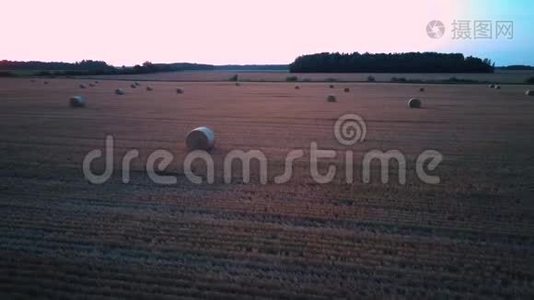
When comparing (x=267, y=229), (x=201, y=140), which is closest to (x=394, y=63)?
(x=201, y=140)

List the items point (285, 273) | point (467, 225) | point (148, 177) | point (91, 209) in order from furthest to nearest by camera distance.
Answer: point (148, 177), point (91, 209), point (467, 225), point (285, 273)

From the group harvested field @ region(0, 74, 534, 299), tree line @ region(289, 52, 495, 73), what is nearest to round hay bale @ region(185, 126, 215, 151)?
harvested field @ region(0, 74, 534, 299)

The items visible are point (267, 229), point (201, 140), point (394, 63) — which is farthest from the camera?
point (394, 63)

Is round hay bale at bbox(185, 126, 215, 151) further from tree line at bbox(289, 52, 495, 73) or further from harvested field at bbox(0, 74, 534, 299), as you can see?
tree line at bbox(289, 52, 495, 73)

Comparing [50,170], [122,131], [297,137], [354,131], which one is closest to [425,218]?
[50,170]

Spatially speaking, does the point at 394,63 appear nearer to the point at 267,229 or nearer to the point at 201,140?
the point at 201,140

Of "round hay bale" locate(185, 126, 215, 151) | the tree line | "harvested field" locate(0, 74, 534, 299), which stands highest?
the tree line

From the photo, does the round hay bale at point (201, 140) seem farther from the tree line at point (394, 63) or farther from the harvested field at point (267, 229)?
the tree line at point (394, 63)

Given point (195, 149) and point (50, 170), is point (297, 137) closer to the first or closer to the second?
point (195, 149)
